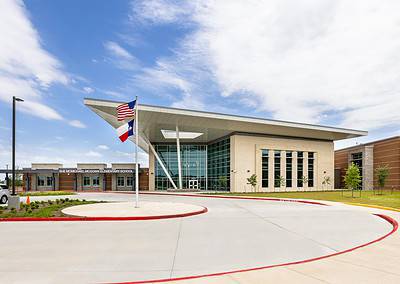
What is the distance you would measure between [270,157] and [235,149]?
23.9 feet

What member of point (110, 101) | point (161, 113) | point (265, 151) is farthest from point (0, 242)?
point (265, 151)

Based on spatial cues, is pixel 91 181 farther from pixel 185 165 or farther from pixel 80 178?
pixel 185 165

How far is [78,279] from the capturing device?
18.8ft

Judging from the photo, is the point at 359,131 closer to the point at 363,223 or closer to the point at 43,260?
the point at 363,223

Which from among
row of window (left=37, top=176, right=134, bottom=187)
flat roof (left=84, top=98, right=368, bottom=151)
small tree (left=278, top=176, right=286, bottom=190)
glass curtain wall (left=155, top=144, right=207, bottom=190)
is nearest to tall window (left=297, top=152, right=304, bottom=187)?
small tree (left=278, top=176, right=286, bottom=190)

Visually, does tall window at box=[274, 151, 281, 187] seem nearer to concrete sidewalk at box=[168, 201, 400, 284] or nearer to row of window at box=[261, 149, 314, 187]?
row of window at box=[261, 149, 314, 187]

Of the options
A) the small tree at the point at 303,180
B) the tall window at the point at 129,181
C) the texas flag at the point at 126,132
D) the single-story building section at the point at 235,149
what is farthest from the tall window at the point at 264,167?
the texas flag at the point at 126,132

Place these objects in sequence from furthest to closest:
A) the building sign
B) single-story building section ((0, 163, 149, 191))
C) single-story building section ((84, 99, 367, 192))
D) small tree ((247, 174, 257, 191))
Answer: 1. single-story building section ((0, 163, 149, 191))
2. the building sign
3. small tree ((247, 174, 257, 191))
4. single-story building section ((84, 99, 367, 192))

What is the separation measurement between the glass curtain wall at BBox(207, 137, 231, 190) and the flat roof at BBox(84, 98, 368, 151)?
1873 mm

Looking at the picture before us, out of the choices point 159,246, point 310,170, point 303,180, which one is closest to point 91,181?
point 303,180

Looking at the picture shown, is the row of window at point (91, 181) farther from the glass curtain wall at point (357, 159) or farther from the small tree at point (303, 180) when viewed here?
the glass curtain wall at point (357, 159)

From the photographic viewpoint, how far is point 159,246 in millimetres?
8508

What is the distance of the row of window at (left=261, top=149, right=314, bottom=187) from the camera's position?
50.3 meters

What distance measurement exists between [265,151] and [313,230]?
39890 millimetres
